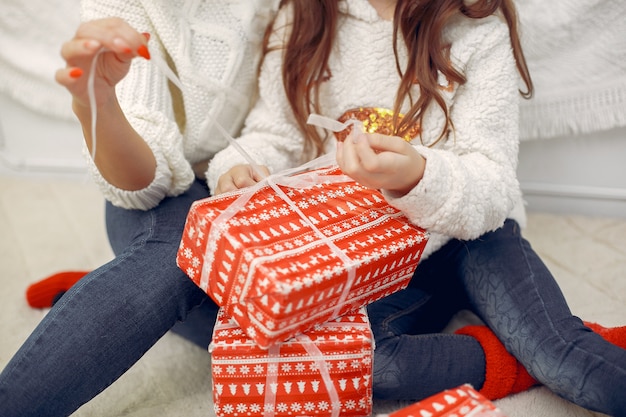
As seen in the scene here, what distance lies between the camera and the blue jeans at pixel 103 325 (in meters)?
0.63

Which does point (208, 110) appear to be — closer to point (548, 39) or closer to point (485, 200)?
point (485, 200)

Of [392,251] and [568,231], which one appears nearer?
[392,251]

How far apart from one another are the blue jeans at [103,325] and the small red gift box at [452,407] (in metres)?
0.30

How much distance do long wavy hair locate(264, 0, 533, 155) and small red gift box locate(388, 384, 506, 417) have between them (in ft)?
1.16

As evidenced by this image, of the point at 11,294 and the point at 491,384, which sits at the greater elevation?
the point at 491,384

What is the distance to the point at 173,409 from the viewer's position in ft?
2.57

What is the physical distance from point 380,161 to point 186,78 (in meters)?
0.36

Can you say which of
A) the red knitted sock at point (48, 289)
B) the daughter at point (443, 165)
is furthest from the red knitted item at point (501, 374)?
the red knitted sock at point (48, 289)

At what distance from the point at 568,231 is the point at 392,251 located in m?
0.63

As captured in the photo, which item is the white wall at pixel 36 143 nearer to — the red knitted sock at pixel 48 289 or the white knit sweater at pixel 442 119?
the red knitted sock at pixel 48 289

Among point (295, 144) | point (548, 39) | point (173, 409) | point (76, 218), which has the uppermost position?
point (548, 39)

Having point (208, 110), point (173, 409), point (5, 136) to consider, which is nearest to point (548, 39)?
point (208, 110)

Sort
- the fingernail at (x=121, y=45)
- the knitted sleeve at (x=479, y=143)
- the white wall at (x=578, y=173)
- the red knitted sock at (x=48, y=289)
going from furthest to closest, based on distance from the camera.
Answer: the white wall at (x=578, y=173) < the red knitted sock at (x=48, y=289) < the knitted sleeve at (x=479, y=143) < the fingernail at (x=121, y=45)

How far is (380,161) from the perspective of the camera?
1.99 ft
